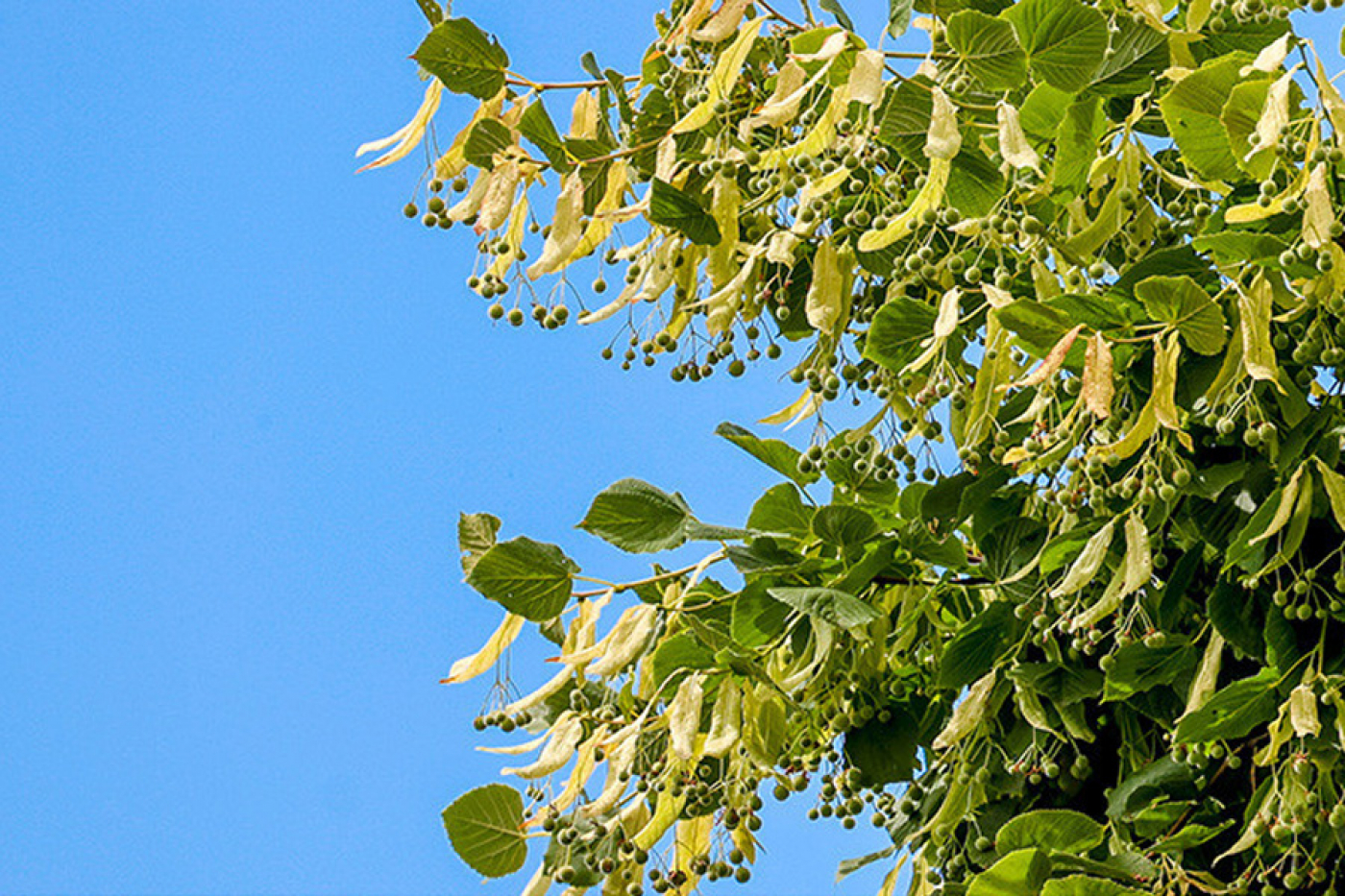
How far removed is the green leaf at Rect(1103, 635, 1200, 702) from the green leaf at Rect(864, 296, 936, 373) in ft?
1.42

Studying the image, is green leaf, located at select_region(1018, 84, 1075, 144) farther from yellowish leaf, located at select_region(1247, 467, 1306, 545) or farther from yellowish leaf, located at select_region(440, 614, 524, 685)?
yellowish leaf, located at select_region(440, 614, 524, 685)

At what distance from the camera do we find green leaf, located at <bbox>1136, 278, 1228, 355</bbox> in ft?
5.35

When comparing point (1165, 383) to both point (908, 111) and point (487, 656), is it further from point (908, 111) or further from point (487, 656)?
point (487, 656)

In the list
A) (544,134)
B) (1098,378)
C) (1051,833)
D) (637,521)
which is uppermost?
(544,134)

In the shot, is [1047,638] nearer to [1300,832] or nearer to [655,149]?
[1300,832]

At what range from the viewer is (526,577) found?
75.8 inches

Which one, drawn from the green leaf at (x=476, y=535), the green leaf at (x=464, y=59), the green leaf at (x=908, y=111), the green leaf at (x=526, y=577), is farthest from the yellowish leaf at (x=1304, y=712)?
the green leaf at (x=464, y=59)

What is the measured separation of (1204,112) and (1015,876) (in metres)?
0.85

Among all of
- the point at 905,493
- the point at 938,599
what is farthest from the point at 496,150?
the point at 938,599

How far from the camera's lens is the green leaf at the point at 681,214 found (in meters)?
1.93

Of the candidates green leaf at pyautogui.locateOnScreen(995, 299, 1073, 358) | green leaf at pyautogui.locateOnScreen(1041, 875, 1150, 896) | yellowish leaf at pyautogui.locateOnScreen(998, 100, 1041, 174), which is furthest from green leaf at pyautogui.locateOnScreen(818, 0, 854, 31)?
green leaf at pyautogui.locateOnScreen(1041, 875, 1150, 896)

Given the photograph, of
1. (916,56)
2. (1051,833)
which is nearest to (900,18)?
(916,56)

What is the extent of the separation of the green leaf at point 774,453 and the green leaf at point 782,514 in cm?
4

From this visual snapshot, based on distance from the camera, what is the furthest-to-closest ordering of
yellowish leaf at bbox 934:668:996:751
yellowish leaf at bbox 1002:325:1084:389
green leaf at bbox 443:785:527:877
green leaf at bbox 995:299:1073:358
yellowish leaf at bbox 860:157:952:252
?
green leaf at bbox 443:785:527:877 < yellowish leaf at bbox 934:668:996:751 < yellowish leaf at bbox 860:157:952:252 < green leaf at bbox 995:299:1073:358 < yellowish leaf at bbox 1002:325:1084:389
